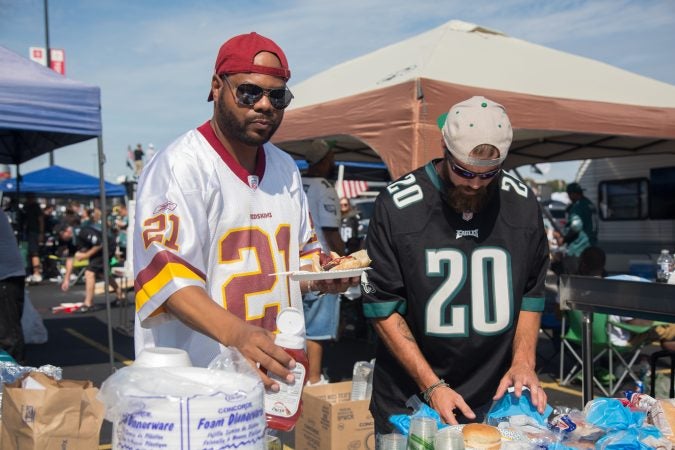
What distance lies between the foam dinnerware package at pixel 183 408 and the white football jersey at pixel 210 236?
1.42 feet

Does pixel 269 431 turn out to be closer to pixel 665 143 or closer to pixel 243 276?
pixel 243 276

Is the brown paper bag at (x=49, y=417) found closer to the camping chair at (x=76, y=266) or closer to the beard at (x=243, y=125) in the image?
the beard at (x=243, y=125)

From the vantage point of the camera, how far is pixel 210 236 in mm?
1944

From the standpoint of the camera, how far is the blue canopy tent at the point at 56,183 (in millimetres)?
20266

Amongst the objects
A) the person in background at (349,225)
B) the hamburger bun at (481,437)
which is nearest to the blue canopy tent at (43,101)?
the person in background at (349,225)

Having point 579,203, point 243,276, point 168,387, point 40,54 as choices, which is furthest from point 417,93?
point 40,54

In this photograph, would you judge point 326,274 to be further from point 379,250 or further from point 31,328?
point 31,328

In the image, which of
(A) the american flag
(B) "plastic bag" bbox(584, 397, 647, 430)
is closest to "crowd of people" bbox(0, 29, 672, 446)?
(B) "plastic bag" bbox(584, 397, 647, 430)

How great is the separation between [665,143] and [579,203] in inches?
123

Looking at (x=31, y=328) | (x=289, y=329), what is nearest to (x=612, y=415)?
(x=289, y=329)

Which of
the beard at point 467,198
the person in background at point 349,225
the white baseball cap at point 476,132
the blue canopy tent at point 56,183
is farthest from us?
the blue canopy tent at point 56,183

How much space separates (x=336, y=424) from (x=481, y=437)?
87.8 inches

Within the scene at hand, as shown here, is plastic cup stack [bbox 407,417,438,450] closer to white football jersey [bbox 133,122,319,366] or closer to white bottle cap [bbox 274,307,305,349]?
white bottle cap [bbox 274,307,305,349]

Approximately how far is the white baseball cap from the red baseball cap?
59cm
